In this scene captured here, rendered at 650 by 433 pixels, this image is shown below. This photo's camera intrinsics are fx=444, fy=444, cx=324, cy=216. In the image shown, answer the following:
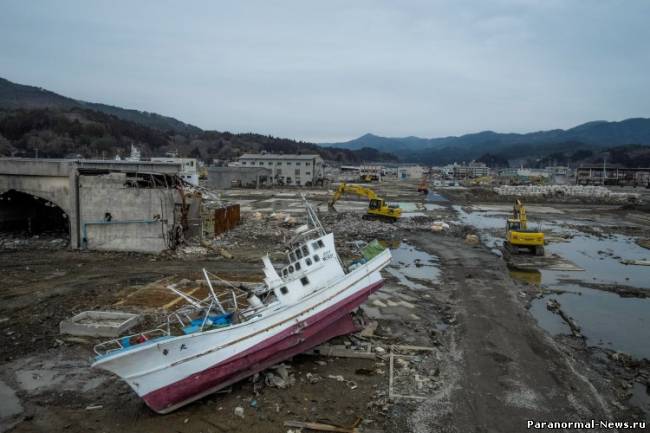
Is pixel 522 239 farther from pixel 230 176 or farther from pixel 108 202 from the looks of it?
pixel 230 176

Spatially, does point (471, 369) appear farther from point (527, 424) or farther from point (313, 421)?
point (313, 421)

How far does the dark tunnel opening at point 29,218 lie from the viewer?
1117 inches

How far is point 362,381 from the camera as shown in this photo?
434 inches

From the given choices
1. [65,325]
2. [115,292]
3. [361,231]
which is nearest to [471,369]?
[65,325]

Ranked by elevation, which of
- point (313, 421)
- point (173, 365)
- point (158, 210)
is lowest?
point (313, 421)

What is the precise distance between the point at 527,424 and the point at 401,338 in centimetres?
486

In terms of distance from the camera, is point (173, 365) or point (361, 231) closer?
point (173, 365)

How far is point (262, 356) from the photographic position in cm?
1090

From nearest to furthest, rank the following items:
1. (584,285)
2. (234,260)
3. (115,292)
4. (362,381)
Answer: (362,381), (115,292), (584,285), (234,260)

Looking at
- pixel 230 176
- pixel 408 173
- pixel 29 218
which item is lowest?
pixel 29 218

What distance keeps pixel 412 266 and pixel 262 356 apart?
14.6m

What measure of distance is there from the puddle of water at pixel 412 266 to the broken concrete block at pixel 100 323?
11.7 m

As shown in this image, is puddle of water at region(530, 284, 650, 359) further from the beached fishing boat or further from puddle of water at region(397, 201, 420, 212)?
puddle of water at region(397, 201, 420, 212)

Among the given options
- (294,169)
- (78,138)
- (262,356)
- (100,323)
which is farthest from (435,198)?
(78,138)
